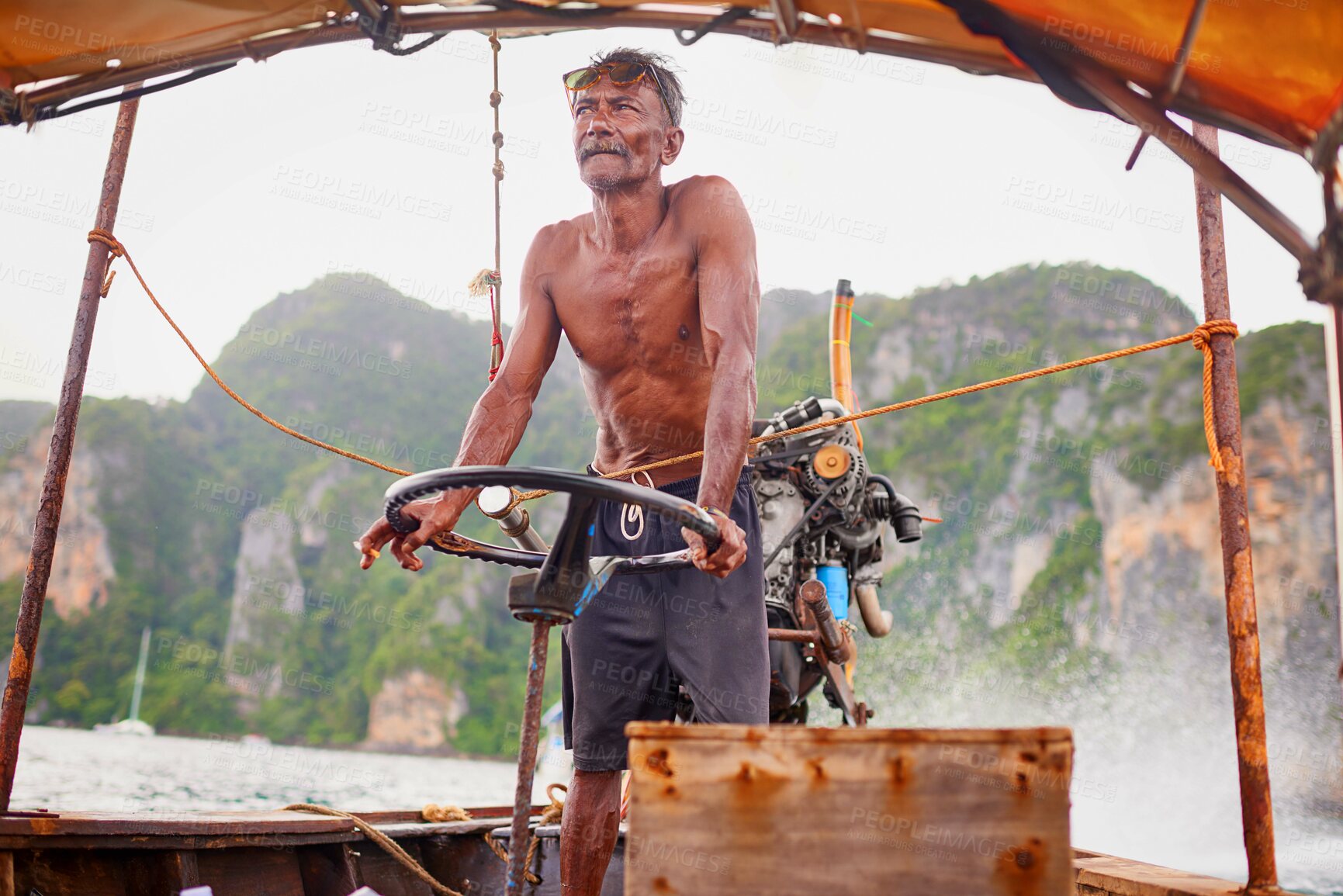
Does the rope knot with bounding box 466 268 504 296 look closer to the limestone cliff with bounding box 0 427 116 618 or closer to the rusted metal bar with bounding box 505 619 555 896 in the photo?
the rusted metal bar with bounding box 505 619 555 896

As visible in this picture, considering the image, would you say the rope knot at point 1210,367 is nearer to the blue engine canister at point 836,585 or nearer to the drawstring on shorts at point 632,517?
the drawstring on shorts at point 632,517

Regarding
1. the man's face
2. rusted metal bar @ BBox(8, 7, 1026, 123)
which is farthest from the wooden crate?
the man's face

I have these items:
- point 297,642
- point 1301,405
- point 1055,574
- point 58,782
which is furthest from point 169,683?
point 1301,405

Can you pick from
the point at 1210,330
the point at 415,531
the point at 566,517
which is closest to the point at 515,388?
the point at 415,531

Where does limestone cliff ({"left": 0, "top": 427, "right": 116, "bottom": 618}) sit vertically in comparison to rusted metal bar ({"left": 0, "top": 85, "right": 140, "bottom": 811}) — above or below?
above

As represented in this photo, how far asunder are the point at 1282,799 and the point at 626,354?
4028 centimetres

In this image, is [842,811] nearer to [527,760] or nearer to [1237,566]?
[527,760]

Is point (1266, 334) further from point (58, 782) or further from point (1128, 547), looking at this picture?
point (58, 782)

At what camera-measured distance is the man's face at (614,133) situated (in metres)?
2.59

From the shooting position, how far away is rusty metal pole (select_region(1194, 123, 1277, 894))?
6.75 feet

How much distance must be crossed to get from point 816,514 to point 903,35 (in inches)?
131

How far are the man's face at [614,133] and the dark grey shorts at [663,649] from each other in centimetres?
93

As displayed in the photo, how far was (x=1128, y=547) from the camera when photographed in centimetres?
4919

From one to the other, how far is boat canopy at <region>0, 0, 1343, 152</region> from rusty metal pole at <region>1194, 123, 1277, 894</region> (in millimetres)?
263
